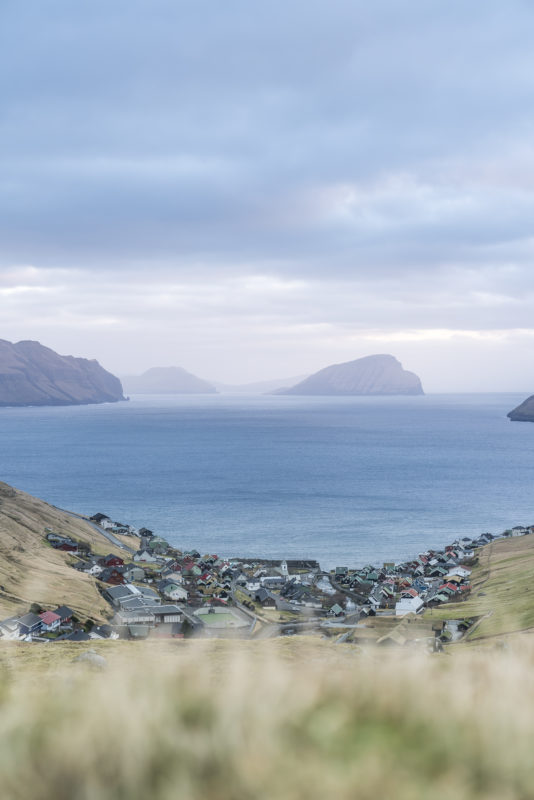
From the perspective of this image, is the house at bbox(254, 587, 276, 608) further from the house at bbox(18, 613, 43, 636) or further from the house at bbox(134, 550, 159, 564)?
the house at bbox(18, 613, 43, 636)

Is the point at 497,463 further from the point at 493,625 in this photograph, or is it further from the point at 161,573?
the point at 493,625

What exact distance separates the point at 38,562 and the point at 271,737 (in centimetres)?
5476

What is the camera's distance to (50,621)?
35.9m

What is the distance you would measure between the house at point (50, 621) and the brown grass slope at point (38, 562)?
2.42 meters

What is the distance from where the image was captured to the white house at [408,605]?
54.7 metres

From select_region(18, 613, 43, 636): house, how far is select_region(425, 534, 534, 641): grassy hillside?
24517 mm

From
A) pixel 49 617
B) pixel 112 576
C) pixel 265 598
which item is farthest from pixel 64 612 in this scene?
pixel 265 598

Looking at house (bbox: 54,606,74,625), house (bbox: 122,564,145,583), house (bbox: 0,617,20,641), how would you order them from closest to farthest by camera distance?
house (bbox: 0,617,20,641), house (bbox: 54,606,74,625), house (bbox: 122,564,145,583)

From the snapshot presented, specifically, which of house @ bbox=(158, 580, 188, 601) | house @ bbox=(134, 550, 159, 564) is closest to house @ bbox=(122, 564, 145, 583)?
house @ bbox=(158, 580, 188, 601)

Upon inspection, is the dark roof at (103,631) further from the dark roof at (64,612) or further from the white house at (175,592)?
the white house at (175,592)

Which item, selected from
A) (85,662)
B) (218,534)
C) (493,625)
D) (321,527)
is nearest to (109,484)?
(218,534)

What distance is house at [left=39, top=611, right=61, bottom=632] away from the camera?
1379 inches

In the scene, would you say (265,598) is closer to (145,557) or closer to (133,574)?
(133,574)

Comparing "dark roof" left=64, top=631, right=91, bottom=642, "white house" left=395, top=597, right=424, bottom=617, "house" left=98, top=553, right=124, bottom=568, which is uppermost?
"dark roof" left=64, top=631, right=91, bottom=642
